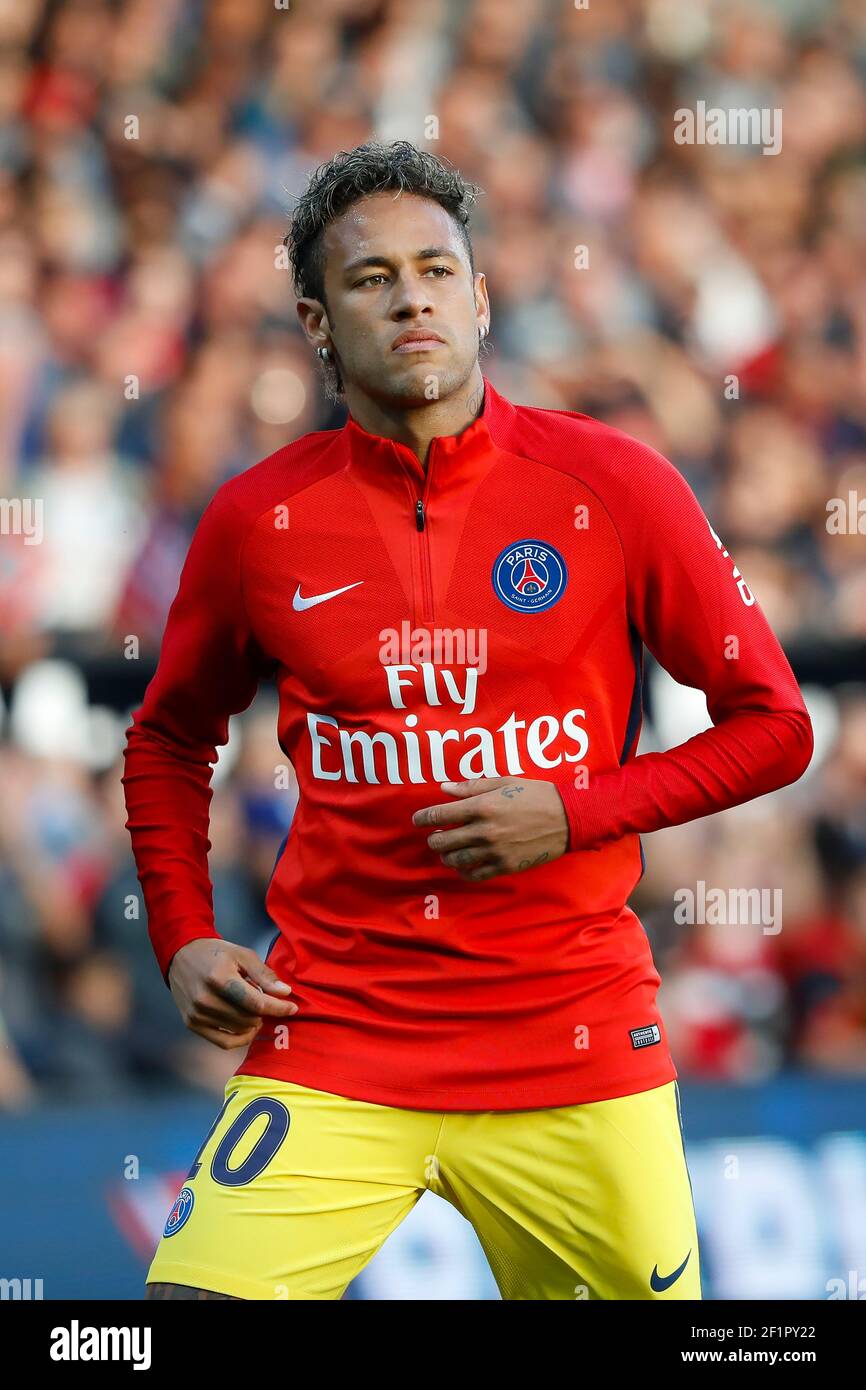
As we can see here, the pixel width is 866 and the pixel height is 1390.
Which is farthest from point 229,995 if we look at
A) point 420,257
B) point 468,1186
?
point 420,257

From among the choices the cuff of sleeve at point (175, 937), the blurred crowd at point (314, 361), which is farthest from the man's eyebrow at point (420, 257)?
the blurred crowd at point (314, 361)

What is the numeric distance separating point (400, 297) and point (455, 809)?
2.32ft

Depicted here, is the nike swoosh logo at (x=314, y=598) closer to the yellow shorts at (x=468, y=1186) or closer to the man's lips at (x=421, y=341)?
the man's lips at (x=421, y=341)

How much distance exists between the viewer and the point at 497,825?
198cm

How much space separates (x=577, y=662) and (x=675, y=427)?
2814 millimetres

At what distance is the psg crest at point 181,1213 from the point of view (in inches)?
81.2

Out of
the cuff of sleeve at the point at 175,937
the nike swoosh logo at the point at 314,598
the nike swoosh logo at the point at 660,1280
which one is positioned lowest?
the nike swoosh logo at the point at 660,1280

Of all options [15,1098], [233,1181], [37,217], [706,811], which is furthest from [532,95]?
[233,1181]

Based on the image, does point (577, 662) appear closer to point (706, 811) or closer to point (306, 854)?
point (706, 811)

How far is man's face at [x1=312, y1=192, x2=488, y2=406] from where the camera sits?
220cm

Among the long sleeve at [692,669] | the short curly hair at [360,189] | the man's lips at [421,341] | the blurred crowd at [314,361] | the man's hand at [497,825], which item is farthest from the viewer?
the blurred crowd at [314,361]

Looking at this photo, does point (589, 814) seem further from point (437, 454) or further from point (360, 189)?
point (360, 189)

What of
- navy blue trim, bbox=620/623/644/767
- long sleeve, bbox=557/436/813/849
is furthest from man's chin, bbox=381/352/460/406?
navy blue trim, bbox=620/623/644/767

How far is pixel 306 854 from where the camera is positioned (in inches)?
86.7
